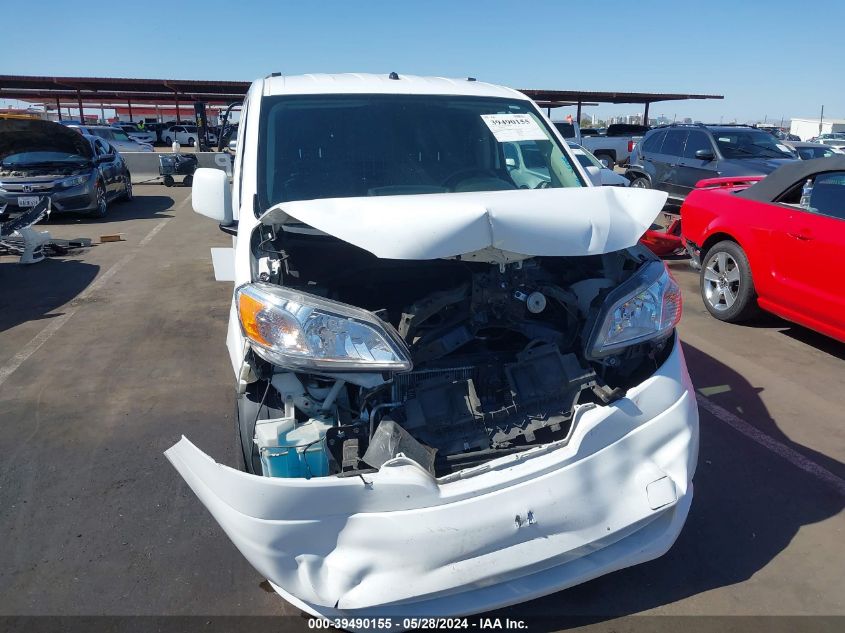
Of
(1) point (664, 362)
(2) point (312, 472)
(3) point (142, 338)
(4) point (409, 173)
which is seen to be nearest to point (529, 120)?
(4) point (409, 173)

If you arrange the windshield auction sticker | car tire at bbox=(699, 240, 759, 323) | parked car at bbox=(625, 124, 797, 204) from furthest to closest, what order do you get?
parked car at bbox=(625, 124, 797, 204) → car tire at bbox=(699, 240, 759, 323) → the windshield auction sticker

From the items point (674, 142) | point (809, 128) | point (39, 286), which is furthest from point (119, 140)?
point (809, 128)

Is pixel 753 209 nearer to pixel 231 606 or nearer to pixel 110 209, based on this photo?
pixel 231 606

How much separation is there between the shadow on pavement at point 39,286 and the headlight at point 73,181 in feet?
11.2

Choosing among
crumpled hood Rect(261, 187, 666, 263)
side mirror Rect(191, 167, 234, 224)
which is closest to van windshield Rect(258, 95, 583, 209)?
side mirror Rect(191, 167, 234, 224)

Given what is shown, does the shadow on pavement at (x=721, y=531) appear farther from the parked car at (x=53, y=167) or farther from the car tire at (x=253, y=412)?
the parked car at (x=53, y=167)

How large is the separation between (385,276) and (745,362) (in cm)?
370

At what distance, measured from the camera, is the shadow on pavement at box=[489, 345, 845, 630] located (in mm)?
2580

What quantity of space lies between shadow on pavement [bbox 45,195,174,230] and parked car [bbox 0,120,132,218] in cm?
26

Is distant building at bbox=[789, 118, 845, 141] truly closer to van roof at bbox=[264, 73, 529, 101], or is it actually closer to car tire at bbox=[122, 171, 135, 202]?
car tire at bbox=[122, 171, 135, 202]

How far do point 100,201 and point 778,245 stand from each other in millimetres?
11672

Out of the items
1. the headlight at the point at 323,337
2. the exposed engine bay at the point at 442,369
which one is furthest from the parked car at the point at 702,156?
the headlight at the point at 323,337

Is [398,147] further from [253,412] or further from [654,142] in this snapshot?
[654,142]

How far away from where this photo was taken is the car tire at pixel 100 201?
12094mm
